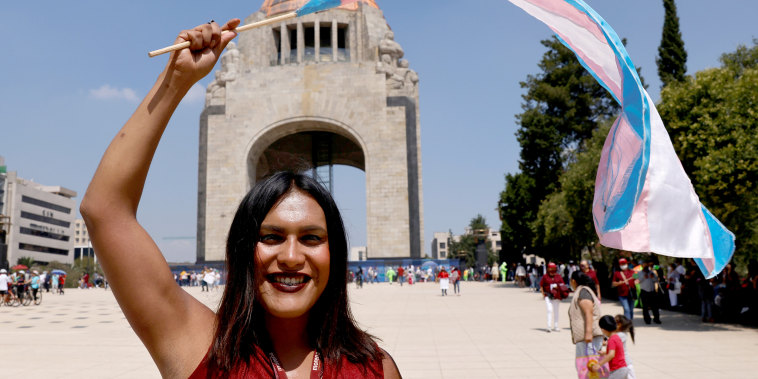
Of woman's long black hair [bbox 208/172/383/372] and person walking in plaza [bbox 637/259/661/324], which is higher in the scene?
woman's long black hair [bbox 208/172/383/372]

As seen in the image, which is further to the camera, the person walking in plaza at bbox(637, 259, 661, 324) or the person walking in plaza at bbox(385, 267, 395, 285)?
the person walking in plaza at bbox(385, 267, 395, 285)

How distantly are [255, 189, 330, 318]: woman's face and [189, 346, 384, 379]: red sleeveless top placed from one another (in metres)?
0.14

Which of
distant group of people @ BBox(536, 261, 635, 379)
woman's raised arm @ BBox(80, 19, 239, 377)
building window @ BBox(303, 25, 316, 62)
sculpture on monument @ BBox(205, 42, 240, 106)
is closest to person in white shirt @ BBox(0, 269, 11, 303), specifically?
sculpture on monument @ BBox(205, 42, 240, 106)

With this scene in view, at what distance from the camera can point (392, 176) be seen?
122 feet

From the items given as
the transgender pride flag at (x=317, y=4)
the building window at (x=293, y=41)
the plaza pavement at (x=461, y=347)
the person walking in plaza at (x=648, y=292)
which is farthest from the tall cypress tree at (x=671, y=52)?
the transgender pride flag at (x=317, y=4)

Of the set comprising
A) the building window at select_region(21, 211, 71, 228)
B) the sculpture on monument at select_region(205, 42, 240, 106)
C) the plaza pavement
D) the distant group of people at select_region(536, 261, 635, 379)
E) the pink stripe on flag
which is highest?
the sculpture on monument at select_region(205, 42, 240, 106)

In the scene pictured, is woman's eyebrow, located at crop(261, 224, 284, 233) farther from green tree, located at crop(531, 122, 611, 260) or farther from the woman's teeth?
green tree, located at crop(531, 122, 611, 260)

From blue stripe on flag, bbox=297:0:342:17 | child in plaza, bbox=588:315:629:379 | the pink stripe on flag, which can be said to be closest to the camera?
blue stripe on flag, bbox=297:0:342:17

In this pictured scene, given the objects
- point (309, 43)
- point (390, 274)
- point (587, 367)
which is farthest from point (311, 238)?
point (309, 43)

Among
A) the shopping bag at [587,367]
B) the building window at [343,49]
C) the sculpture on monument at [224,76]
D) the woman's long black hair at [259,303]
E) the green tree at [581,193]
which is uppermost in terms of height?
the building window at [343,49]

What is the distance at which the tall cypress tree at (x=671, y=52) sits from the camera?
29156mm

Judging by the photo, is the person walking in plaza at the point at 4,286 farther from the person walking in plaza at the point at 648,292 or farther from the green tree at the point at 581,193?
the person walking in plaza at the point at 648,292

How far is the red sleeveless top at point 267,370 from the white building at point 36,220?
319ft

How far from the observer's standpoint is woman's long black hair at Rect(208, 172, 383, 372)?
164 centimetres
